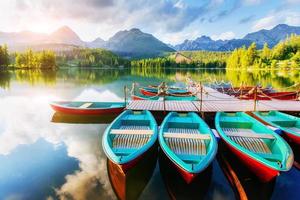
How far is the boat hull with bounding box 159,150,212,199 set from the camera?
8.30 m

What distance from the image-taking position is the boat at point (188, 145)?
25.6 ft

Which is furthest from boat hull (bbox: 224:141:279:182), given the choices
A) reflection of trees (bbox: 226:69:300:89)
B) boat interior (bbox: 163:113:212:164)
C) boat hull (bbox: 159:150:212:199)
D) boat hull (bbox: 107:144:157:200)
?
reflection of trees (bbox: 226:69:300:89)

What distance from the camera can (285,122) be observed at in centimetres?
1351

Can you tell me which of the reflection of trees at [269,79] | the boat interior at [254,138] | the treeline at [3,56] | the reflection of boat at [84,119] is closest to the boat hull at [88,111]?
the reflection of boat at [84,119]

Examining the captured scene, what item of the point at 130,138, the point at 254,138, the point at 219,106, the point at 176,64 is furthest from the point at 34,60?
the point at 254,138

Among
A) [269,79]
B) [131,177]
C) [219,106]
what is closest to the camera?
[131,177]

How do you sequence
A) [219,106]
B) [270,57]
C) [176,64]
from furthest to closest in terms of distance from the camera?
[176,64], [270,57], [219,106]

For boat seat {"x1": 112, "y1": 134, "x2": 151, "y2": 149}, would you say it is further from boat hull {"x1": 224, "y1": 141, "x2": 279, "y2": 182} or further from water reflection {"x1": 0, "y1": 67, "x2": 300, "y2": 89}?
water reflection {"x1": 0, "y1": 67, "x2": 300, "y2": 89}

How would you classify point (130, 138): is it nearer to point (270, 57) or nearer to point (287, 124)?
point (287, 124)

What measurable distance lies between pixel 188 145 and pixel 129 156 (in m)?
3.23

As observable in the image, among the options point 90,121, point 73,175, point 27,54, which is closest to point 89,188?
point 73,175

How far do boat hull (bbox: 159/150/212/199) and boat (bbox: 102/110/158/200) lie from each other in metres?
0.88

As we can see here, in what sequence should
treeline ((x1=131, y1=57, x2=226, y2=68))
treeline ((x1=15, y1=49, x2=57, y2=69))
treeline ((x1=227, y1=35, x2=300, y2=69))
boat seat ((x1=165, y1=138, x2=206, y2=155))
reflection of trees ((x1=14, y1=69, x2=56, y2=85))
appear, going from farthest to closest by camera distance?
treeline ((x1=131, y1=57, x2=226, y2=68)) → treeline ((x1=15, y1=49, x2=57, y2=69)) → treeline ((x1=227, y1=35, x2=300, y2=69)) → reflection of trees ((x1=14, y1=69, x2=56, y2=85)) → boat seat ((x1=165, y1=138, x2=206, y2=155))

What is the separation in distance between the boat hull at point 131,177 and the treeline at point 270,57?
110790 mm
